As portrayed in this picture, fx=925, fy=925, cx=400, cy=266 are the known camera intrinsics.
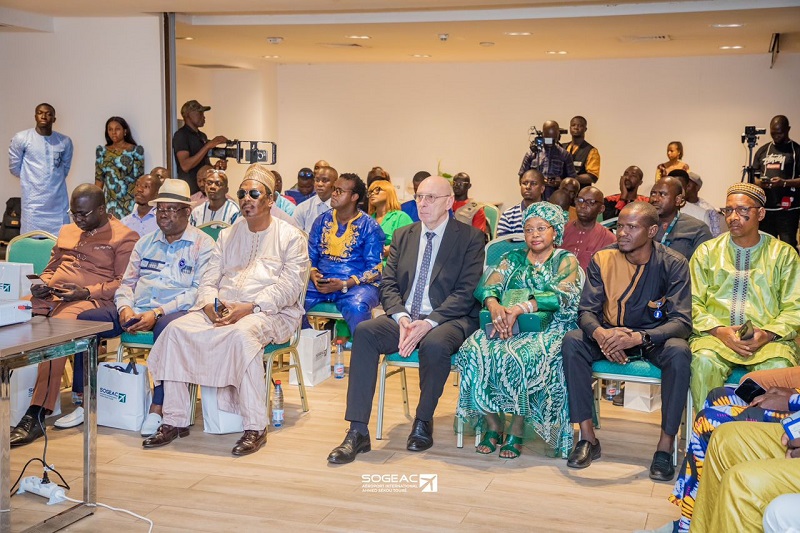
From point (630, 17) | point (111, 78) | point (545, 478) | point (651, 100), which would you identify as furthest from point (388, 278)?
point (651, 100)

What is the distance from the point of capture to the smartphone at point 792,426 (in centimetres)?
297

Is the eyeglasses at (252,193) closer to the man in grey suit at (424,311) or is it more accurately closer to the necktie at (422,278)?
the man in grey suit at (424,311)

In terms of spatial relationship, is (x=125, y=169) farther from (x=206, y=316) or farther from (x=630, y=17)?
(x=630, y=17)

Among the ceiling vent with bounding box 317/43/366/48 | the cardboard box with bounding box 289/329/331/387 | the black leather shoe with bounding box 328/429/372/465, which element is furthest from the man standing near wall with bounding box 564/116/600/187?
the black leather shoe with bounding box 328/429/372/465

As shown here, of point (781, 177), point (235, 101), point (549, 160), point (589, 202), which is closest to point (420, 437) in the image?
point (589, 202)

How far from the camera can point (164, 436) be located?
189 inches

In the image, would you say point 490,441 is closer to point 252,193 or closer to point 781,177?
point 252,193

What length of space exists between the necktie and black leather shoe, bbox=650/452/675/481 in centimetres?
144

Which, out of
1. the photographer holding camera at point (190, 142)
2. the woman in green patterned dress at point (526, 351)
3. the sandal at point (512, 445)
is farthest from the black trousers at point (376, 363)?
the photographer holding camera at point (190, 142)

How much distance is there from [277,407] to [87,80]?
18.4ft

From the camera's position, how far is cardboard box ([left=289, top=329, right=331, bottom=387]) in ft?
19.6

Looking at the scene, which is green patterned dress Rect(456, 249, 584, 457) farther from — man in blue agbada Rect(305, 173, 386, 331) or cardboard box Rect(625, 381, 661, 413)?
man in blue agbada Rect(305, 173, 386, 331)

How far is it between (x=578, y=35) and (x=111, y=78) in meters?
4.97

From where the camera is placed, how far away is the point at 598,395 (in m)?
5.05
